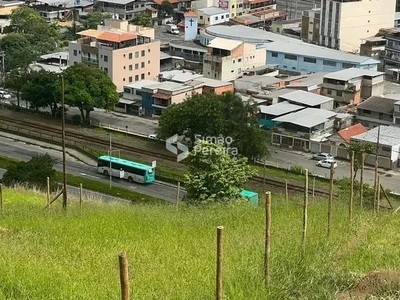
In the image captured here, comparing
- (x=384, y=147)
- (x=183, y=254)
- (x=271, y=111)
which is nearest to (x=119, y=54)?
(x=271, y=111)

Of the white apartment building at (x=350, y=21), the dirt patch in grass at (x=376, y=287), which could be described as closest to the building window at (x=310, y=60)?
the white apartment building at (x=350, y=21)

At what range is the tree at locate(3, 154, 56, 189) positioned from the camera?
9461 mm

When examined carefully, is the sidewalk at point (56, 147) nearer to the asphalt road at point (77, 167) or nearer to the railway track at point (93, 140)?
the asphalt road at point (77, 167)

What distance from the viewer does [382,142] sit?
38.2ft

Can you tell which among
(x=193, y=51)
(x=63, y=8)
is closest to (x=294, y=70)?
(x=193, y=51)

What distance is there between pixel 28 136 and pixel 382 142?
6.15 m

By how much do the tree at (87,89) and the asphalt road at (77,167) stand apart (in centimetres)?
135

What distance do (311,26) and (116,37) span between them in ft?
24.1

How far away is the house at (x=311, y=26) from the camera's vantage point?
Result: 819 inches

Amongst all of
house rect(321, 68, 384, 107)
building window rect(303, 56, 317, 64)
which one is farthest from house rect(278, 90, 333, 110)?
building window rect(303, 56, 317, 64)

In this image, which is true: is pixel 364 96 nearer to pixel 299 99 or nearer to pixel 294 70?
pixel 299 99

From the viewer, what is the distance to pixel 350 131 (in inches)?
494

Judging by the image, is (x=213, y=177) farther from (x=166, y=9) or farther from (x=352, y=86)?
(x=166, y=9)

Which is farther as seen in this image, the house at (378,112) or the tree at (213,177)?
the house at (378,112)
